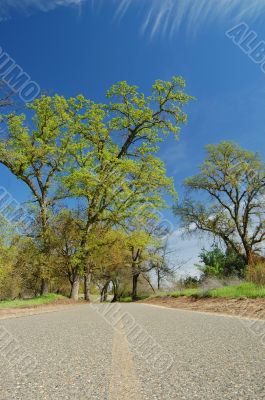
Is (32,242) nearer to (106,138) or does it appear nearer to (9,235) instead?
(9,235)

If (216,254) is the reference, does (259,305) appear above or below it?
below

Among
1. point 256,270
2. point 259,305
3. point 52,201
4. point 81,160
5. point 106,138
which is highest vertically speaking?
point 106,138

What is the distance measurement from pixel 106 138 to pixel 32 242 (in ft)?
28.3

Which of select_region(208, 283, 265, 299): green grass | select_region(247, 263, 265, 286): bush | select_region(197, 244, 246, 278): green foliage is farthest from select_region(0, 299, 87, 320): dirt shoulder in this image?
select_region(197, 244, 246, 278): green foliage

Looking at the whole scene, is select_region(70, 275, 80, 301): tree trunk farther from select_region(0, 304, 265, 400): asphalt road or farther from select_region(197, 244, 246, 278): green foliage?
select_region(0, 304, 265, 400): asphalt road

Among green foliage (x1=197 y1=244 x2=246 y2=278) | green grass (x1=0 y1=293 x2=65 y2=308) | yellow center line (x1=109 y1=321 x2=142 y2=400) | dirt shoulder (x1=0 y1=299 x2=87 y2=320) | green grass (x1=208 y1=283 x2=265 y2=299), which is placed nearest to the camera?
yellow center line (x1=109 y1=321 x2=142 y2=400)

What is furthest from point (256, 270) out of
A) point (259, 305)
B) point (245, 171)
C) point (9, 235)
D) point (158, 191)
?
point (245, 171)

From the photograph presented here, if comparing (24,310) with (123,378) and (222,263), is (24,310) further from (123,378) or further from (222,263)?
(222,263)

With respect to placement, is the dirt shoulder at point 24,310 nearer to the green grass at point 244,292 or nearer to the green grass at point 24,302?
the green grass at point 24,302

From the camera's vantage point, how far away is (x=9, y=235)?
988 inches

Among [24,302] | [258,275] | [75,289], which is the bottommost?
[24,302]

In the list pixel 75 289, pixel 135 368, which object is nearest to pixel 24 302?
pixel 75 289

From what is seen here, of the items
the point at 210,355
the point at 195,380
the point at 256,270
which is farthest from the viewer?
the point at 256,270

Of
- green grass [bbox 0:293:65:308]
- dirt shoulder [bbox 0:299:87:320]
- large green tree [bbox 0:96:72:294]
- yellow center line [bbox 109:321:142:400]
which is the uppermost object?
large green tree [bbox 0:96:72:294]
